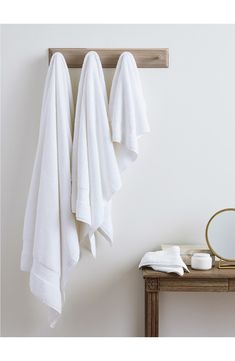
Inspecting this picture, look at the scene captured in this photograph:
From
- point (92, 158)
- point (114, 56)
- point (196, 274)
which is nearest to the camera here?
point (196, 274)

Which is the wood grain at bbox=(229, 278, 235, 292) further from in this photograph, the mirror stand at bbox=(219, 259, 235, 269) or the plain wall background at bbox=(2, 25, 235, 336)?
the plain wall background at bbox=(2, 25, 235, 336)

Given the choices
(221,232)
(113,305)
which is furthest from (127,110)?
(113,305)

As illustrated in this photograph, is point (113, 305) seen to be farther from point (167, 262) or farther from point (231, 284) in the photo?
point (231, 284)

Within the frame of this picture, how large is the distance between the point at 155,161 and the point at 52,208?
50 cm

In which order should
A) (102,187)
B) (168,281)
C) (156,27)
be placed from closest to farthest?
1. (168,281)
2. (102,187)
3. (156,27)

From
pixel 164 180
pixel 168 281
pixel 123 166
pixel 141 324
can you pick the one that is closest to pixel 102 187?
pixel 123 166

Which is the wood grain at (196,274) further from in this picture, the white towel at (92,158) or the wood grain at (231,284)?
the white towel at (92,158)

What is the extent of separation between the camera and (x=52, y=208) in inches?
79.9

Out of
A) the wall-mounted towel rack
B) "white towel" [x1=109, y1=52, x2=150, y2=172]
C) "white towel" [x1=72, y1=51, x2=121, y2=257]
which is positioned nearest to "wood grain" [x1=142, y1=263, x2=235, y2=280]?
"white towel" [x1=72, y1=51, x2=121, y2=257]

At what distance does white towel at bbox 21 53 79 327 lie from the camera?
2027 millimetres

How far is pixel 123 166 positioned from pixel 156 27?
0.62 m

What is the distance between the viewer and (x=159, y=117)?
2209 millimetres

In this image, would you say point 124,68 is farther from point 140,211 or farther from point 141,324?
point 141,324

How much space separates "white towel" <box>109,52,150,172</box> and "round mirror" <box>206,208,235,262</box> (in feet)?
1.37
